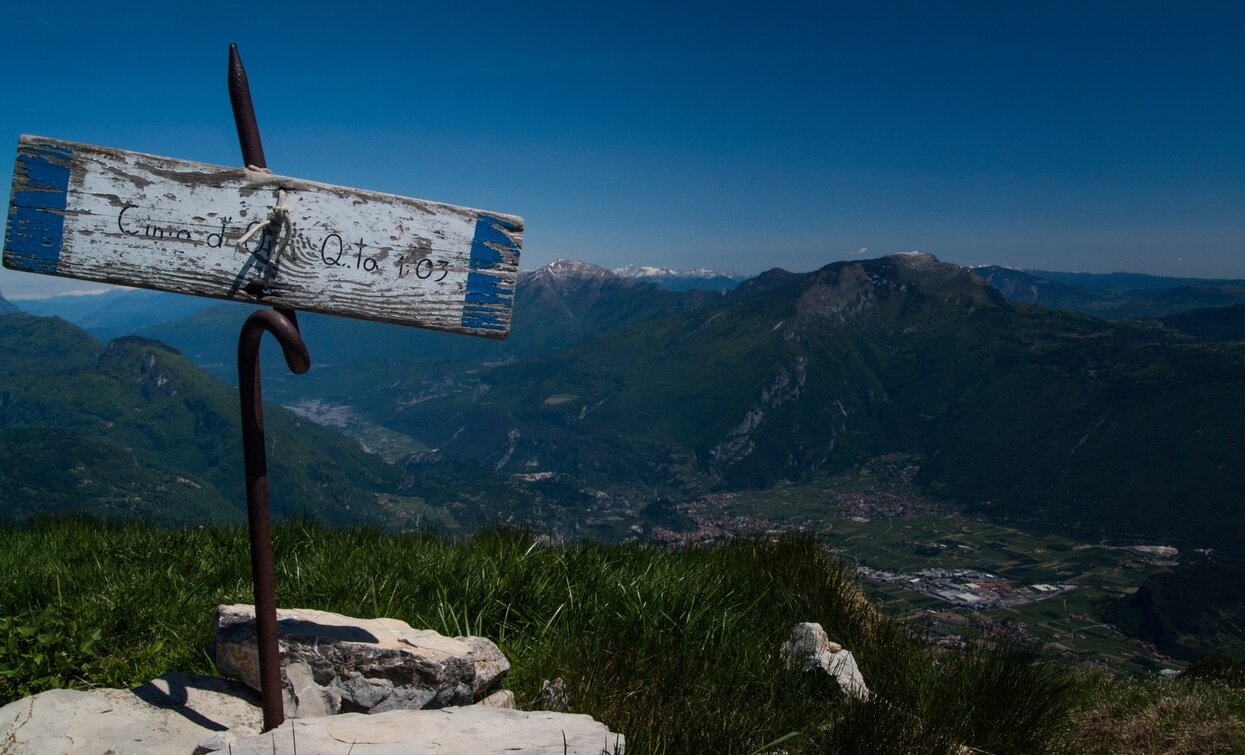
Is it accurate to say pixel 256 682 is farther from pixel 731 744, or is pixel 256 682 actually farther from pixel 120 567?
pixel 120 567

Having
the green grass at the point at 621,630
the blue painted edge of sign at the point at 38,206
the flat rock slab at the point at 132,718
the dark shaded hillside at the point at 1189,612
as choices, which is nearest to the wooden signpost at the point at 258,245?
the blue painted edge of sign at the point at 38,206

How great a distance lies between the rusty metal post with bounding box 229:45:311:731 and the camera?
2.98 meters

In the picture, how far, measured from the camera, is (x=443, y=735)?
2.83 m

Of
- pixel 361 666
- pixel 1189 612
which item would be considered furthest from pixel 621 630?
pixel 1189 612

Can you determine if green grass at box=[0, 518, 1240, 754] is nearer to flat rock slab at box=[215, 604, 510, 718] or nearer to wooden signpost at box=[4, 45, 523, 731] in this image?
flat rock slab at box=[215, 604, 510, 718]

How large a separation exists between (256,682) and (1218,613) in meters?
143

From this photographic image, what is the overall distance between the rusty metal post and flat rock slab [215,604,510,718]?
43 centimetres

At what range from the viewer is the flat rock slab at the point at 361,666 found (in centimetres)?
343

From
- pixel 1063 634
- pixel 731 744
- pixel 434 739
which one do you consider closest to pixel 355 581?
pixel 434 739

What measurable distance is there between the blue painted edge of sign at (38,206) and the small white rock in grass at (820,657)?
4243 millimetres

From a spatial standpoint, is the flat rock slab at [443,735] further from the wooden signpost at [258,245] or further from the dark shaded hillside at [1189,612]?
the dark shaded hillside at [1189,612]

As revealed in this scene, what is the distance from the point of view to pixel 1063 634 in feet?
310

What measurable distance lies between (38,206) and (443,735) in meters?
2.78

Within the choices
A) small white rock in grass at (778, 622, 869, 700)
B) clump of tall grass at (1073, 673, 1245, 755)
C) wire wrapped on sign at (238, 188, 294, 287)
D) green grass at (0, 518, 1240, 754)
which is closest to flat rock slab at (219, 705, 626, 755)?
green grass at (0, 518, 1240, 754)
